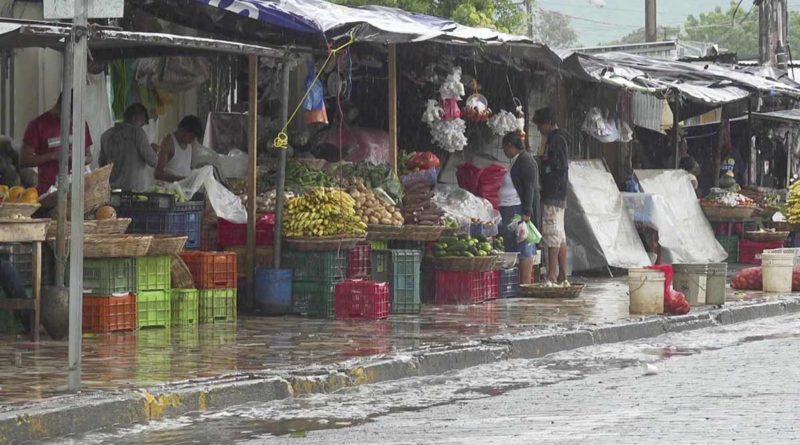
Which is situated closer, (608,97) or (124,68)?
(124,68)

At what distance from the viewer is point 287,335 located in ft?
44.6

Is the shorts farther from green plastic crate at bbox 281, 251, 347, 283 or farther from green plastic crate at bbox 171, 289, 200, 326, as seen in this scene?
green plastic crate at bbox 171, 289, 200, 326

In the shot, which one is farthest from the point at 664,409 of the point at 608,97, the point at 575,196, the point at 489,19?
the point at 489,19

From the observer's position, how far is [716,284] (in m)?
17.8

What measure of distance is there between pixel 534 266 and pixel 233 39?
5.35 metres

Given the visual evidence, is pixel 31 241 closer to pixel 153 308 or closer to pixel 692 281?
pixel 153 308

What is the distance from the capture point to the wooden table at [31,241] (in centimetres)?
1249

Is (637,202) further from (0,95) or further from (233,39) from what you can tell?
(0,95)

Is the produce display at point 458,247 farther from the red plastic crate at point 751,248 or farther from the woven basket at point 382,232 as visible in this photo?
the red plastic crate at point 751,248

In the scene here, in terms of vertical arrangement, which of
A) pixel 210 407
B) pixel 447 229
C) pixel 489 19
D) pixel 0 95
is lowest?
pixel 210 407

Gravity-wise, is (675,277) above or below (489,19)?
below

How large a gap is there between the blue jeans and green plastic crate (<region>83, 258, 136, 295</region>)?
6.40 meters

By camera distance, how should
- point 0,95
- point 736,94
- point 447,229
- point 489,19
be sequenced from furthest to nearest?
point 489,19 < point 736,94 < point 447,229 < point 0,95

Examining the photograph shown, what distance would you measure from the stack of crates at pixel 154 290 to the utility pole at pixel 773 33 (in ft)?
66.3
